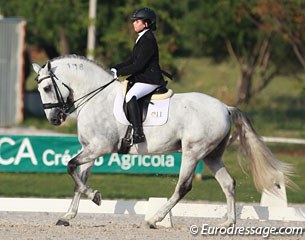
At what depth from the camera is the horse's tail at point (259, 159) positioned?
11.2 meters

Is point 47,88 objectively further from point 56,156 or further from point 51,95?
point 56,156

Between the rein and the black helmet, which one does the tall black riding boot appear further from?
the black helmet

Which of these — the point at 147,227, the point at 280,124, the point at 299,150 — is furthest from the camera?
the point at 280,124

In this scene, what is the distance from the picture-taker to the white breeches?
35.3 feet

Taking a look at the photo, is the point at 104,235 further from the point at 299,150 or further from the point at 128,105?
the point at 299,150

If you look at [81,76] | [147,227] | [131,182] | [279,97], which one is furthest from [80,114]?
[279,97]

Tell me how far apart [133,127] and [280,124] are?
22846 mm

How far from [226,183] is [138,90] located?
1558 mm

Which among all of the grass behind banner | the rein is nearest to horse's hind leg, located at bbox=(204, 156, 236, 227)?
the rein

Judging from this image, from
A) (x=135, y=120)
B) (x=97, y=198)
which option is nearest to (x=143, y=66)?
(x=135, y=120)

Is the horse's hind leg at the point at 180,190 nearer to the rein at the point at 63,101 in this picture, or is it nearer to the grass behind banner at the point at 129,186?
the rein at the point at 63,101

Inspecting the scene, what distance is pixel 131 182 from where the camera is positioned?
18.0 metres

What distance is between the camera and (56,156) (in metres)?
17.5

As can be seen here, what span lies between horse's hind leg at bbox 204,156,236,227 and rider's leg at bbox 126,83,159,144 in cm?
103
